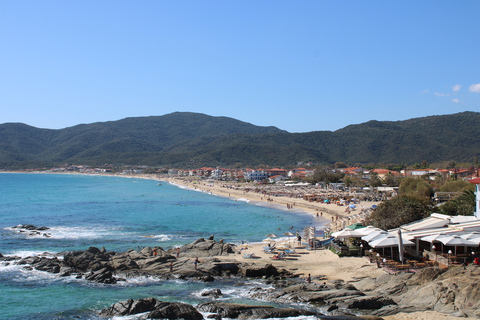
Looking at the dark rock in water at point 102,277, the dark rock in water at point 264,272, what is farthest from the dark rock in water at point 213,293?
the dark rock in water at point 102,277

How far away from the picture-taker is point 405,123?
186m

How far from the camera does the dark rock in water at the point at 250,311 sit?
1090cm

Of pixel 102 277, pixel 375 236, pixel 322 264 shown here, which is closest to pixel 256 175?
pixel 322 264

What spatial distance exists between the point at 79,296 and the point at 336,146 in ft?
543

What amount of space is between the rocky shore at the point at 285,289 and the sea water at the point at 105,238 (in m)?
0.70

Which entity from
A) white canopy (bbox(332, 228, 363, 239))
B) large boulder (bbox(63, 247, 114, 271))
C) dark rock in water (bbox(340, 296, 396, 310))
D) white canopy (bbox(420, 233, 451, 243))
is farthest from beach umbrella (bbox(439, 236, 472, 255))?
large boulder (bbox(63, 247, 114, 271))

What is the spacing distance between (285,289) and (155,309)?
433cm

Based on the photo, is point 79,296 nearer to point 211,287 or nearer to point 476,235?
point 211,287

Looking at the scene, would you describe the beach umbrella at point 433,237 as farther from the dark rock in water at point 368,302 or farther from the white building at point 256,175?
the white building at point 256,175

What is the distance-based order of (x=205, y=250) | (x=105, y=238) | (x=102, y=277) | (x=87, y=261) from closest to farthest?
(x=102, y=277)
(x=87, y=261)
(x=205, y=250)
(x=105, y=238)

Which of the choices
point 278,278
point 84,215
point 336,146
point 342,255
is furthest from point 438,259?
point 336,146

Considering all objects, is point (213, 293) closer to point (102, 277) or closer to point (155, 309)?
point (155, 309)

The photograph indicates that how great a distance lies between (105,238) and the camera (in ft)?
80.5

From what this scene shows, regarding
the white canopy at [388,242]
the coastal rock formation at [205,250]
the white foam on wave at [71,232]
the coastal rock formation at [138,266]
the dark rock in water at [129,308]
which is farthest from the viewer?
the white foam on wave at [71,232]
